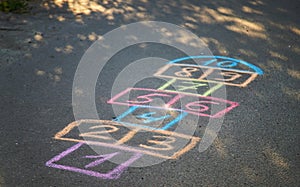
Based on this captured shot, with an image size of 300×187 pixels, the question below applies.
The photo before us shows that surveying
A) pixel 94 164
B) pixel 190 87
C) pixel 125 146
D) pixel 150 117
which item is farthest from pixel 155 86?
pixel 94 164

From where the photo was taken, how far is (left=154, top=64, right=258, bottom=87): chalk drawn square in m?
5.74

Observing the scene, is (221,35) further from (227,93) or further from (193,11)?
(227,93)

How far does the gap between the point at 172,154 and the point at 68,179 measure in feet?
3.65

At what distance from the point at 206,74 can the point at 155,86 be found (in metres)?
0.83

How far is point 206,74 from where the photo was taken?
5.95m

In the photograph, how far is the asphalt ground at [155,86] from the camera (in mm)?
3967

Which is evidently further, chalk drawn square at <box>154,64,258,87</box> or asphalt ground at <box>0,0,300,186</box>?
chalk drawn square at <box>154,64,258,87</box>

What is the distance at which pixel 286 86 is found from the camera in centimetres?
556

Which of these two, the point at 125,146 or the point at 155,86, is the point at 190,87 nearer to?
the point at 155,86

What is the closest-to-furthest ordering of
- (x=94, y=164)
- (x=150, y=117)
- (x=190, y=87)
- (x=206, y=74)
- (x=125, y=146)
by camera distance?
(x=94, y=164)
(x=125, y=146)
(x=150, y=117)
(x=190, y=87)
(x=206, y=74)

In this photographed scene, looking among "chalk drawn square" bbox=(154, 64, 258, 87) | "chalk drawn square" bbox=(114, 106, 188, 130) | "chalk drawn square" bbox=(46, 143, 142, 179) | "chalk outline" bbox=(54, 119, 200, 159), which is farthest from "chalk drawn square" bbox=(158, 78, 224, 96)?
"chalk drawn square" bbox=(46, 143, 142, 179)

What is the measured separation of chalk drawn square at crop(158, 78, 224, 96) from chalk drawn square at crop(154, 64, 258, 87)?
103 mm

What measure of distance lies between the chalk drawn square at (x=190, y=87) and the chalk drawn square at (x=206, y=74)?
0.10 m

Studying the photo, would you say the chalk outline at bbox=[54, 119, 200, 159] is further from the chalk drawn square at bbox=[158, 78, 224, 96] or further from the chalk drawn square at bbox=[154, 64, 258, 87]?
the chalk drawn square at bbox=[154, 64, 258, 87]
